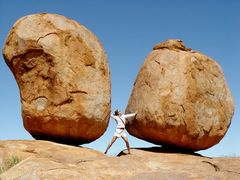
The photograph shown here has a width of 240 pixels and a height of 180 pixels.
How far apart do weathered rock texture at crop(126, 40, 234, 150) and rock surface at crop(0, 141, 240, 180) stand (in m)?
0.94

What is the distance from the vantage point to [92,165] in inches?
387

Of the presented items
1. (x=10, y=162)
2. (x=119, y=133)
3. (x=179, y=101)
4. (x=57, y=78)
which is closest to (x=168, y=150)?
(x=179, y=101)

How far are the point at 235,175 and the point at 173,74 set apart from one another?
4636mm

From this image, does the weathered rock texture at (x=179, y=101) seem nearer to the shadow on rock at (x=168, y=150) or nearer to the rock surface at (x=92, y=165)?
the shadow on rock at (x=168, y=150)

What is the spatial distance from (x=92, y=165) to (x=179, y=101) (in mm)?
4621

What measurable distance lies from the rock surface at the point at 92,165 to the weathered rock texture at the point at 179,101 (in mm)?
939

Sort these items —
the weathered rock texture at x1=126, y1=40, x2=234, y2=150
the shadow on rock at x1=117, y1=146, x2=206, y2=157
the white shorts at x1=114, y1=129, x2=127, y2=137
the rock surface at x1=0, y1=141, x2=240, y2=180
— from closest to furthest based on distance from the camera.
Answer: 1. the rock surface at x1=0, y1=141, x2=240, y2=180
2. the white shorts at x1=114, y1=129, x2=127, y2=137
3. the weathered rock texture at x1=126, y1=40, x2=234, y2=150
4. the shadow on rock at x1=117, y1=146, x2=206, y2=157

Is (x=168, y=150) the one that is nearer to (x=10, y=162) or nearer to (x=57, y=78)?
(x=57, y=78)

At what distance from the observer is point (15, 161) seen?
1027 cm

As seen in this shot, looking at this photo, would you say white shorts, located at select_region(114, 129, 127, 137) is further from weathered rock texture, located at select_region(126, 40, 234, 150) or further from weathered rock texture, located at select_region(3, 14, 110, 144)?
weathered rock texture, located at select_region(126, 40, 234, 150)

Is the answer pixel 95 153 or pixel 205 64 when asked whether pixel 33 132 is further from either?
pixel 205 64

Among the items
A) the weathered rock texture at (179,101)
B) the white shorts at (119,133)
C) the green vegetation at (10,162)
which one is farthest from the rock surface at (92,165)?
the weathered rock texture at (179,101)

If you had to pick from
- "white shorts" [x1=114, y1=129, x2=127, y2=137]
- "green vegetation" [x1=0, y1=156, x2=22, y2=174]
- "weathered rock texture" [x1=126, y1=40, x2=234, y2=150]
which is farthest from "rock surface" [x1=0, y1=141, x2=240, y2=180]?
"weathered rock texture" [x1=126, y1=40, x2=234, y2=150]

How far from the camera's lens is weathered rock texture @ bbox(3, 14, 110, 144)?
11.9 meters
